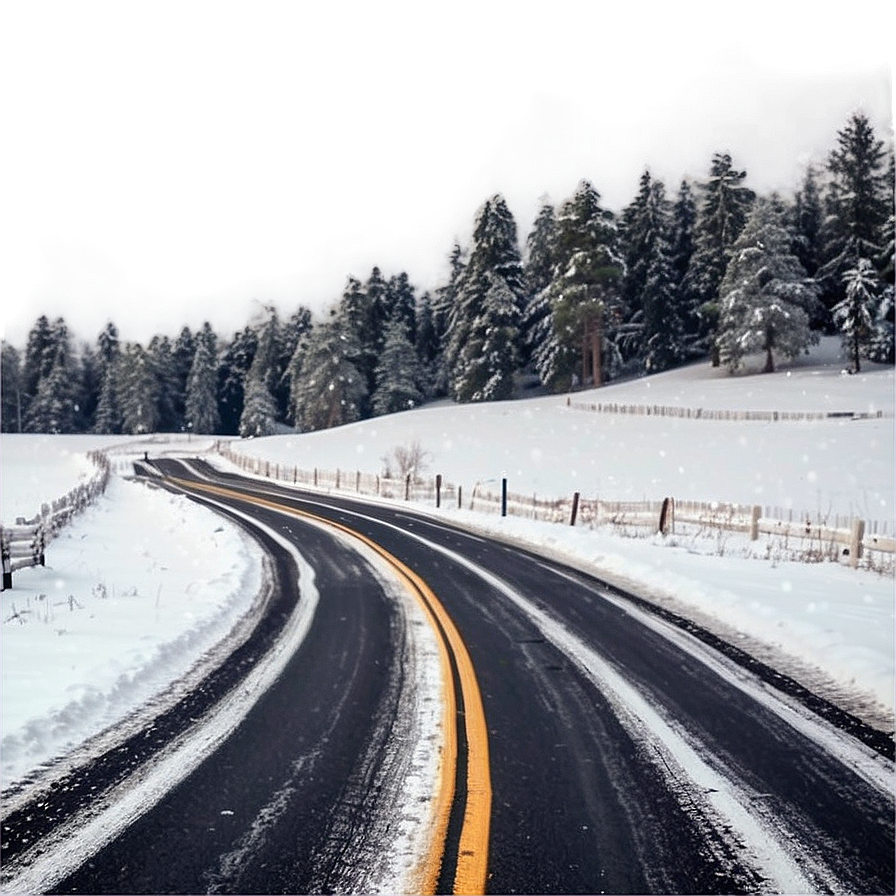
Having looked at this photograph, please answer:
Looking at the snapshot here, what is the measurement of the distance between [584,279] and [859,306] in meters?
24.1

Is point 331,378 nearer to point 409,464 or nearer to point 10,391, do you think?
point 409,464

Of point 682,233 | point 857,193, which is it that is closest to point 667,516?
point 857,193

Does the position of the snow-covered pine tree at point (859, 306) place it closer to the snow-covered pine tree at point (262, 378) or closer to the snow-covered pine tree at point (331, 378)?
the snow-covered pine tree at point (331, 378)

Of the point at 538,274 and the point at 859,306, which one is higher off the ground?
the point at 538,274

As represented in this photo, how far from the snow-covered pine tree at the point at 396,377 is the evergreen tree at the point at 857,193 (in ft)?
A: 153

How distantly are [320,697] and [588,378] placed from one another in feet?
229

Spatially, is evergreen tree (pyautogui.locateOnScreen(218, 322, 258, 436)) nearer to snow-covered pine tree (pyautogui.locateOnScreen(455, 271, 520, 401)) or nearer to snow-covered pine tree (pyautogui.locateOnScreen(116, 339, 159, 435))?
snow-covered pine tree (pyautogui.locateOnScreen(116, 339, 159, 435))

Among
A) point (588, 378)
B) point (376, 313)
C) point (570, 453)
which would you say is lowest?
point (570, 453)

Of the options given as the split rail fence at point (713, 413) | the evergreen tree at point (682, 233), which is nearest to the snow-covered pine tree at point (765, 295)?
the split rail fence at point (713, 413)

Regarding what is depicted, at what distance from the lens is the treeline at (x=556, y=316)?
56.8 m

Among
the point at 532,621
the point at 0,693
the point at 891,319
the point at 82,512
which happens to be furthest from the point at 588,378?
the point at 0,693

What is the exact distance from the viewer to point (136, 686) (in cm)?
647

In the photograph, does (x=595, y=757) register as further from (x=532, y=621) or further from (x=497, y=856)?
(x=532, y=621)

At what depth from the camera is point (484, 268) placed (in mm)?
72750
